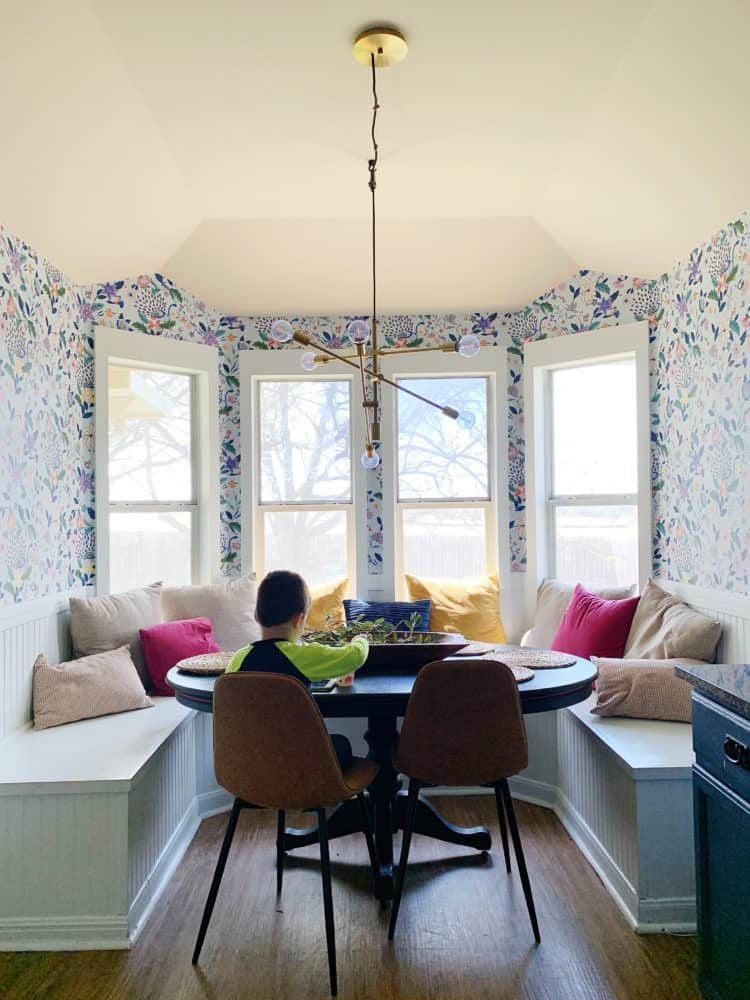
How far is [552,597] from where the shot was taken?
14.2ft

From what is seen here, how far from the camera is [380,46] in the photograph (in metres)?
2.58

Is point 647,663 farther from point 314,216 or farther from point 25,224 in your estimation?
point 25,224

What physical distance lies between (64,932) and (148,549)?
2136mm

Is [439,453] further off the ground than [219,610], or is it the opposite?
[439,453]

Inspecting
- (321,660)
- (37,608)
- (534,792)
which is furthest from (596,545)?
(37,608)

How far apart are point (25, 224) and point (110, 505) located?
1544 millimetres

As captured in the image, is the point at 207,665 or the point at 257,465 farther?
the point at 257,465

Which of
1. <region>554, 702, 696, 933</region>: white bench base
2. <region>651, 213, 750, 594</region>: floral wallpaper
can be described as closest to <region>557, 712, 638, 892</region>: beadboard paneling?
<region>554, 702, 696, 933</region>: white bench base

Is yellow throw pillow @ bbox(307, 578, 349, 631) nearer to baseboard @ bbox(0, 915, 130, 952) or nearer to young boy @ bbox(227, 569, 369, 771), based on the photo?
young boy @ bbox(227, 569, 369, 771)

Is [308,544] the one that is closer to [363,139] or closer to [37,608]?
[37,608]

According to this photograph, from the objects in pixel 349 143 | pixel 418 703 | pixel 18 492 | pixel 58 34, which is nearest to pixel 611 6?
pixel 349 143

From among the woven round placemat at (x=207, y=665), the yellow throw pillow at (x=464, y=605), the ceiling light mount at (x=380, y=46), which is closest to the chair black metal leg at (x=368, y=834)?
the woven round placemat at (x=207, y=665)

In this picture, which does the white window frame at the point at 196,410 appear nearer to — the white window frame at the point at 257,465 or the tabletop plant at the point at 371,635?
the white window frame at the point at 257,465

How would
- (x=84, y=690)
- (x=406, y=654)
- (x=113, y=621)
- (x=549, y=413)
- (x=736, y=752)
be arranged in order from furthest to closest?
(x=549, y=413)
(x=113, y=621)
(x=84, y=690)
(x=406, y=654)
(x=736, y=752)
